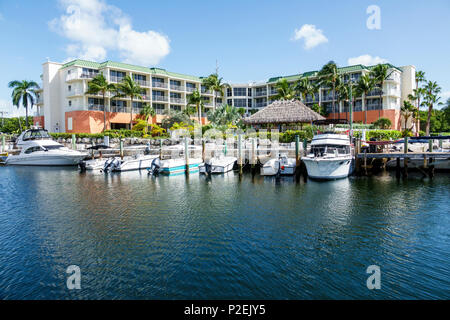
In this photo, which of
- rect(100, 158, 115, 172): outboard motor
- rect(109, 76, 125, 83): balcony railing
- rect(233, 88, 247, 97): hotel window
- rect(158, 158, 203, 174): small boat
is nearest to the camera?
rect(158, 158, 203, 174): small boat

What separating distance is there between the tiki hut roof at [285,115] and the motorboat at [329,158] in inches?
438

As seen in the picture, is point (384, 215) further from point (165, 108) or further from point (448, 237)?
point (165, 108)

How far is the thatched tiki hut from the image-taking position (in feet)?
122

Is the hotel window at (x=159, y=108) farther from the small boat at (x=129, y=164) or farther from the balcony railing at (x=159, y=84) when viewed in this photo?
the small boat at (x=129, y=164)

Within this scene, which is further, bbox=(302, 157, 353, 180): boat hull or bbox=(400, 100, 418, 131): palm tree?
bbox=(400, 100, 418, 131): palm tree

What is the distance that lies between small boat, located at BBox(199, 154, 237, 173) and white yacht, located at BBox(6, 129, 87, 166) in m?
19.1

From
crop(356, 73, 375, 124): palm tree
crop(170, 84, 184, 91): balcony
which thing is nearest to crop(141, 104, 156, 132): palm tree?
crop(170, 84, 184, 91): balcony

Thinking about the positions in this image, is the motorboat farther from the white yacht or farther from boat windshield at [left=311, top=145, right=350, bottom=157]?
the white yacht

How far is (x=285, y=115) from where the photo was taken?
3853cm

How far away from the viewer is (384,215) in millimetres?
14844

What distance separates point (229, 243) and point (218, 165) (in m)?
18.3

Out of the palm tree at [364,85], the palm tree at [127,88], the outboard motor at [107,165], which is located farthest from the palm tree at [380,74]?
the outboard motor at [107,165]

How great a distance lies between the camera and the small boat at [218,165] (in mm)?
29469
